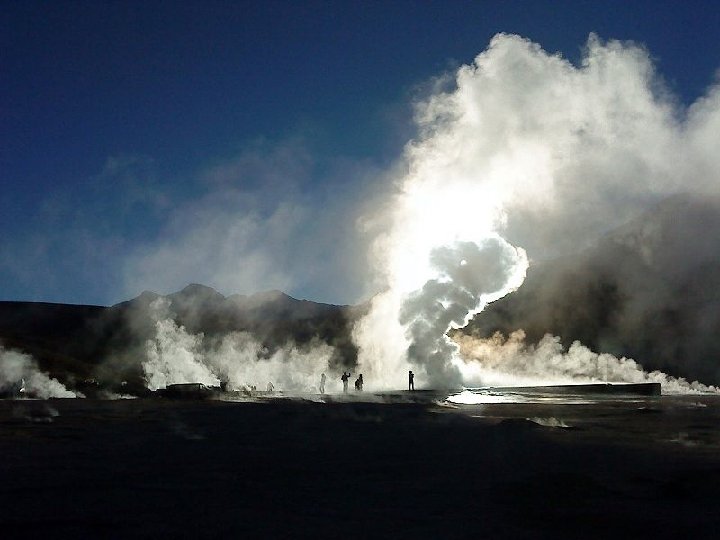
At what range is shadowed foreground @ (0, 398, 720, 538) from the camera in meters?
11.8

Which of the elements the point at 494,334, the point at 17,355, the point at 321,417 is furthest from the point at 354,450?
the point at 494,334

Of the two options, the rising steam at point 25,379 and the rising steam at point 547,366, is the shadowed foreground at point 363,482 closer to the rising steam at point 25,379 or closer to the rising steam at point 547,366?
the rising steam at point 25,379

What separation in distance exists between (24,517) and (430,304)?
8101cm

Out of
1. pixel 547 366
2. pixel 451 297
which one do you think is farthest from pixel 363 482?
pixel 547 366

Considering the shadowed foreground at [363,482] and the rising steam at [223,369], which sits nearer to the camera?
the shadowed foreground at [363,482]

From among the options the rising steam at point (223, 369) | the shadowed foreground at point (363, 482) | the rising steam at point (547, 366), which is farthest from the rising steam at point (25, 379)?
the shadowed foreground at point (363, 482)

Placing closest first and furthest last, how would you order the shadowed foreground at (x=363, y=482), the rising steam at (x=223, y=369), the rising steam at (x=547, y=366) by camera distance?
the shadowed foreground at (x=363, y=482) → the rising steam at (x=223, y=369) → the rising steam at (x=547, y=366)

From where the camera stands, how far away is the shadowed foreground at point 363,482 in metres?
11.8

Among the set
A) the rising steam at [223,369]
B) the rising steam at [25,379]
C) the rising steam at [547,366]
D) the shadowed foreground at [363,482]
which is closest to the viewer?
the shadowed foreground at [363,482]

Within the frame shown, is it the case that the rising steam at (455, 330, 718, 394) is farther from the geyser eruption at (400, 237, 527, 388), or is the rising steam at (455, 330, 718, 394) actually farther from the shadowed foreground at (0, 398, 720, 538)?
the shadowed foreground at (0, 398, 720, 538)

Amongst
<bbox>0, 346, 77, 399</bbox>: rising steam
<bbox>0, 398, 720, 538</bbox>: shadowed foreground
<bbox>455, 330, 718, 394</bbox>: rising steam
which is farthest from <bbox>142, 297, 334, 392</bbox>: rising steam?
<bbox>0, 398, 720, 538</bbox>: shadowed foreground

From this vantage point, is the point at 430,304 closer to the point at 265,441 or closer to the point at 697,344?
the point at 265,441

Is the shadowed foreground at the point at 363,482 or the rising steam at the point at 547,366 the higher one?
the rising steam at the point at 547,366

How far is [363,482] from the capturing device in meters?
16.2
